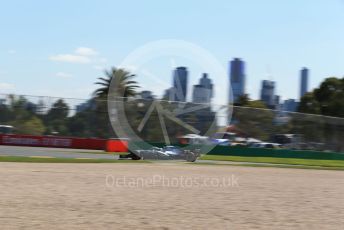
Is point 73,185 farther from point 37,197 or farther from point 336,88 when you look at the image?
point 336,88

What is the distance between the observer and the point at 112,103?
39.8 meters

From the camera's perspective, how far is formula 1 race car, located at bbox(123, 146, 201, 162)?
3170cm

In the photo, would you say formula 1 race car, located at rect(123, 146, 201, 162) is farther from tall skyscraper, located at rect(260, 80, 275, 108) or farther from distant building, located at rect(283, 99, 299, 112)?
tall skyscraper, located at rect(260, 80, 275, 108)

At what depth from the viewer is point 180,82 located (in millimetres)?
23391

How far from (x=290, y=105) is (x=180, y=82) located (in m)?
78.2

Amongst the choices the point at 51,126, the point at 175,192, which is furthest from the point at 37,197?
the point at 51,126

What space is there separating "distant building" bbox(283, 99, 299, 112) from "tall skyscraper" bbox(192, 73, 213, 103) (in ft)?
196

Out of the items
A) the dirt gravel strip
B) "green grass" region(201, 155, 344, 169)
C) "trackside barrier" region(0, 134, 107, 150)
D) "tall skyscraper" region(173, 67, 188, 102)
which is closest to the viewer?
the dirt gravel strip

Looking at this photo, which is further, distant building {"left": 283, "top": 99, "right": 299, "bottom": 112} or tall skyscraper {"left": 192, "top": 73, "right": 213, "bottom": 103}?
distant building {"left": 283, "top": 99, "right": 299, "bottom": 112}

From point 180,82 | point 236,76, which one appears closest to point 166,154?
point 236,76

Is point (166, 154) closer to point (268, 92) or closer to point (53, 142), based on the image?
point (53, 142)

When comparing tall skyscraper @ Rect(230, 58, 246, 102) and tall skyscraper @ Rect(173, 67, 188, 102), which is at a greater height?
tall skyscraper @ Rect(230, 58, 246, 102)

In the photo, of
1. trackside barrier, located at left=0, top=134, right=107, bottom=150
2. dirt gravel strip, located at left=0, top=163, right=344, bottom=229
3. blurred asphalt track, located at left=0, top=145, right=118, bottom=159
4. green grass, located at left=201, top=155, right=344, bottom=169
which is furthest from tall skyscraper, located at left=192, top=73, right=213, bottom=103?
trackside barrier, located at left=0, top=134, right=107, bottom=150

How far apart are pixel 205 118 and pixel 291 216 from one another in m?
28.5
